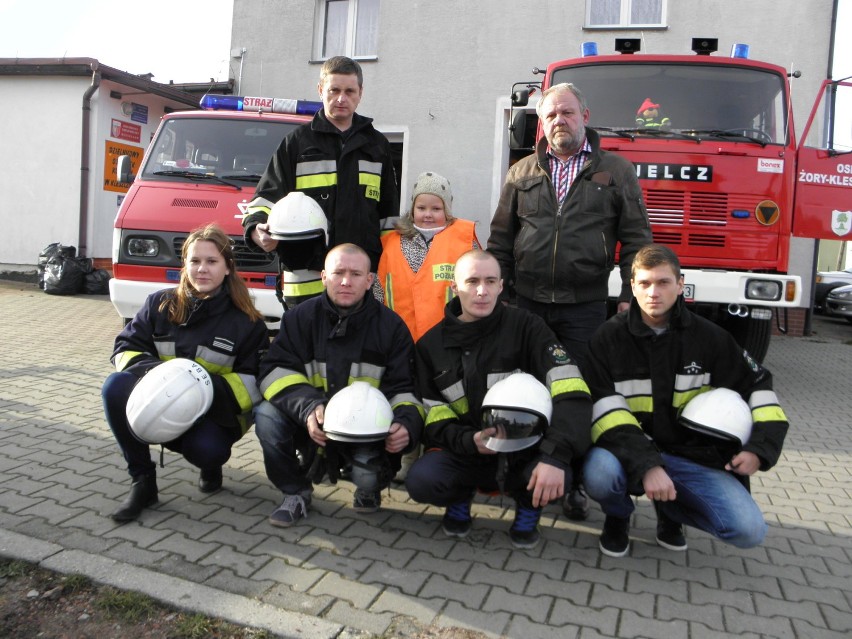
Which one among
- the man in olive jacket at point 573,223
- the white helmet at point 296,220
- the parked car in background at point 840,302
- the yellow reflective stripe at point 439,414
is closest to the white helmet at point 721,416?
the man in olive jacket at point 573,223

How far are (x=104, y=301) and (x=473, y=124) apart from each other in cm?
646

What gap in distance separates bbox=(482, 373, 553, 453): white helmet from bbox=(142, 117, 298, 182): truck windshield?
13.8 feet

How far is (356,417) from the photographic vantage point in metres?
3.00

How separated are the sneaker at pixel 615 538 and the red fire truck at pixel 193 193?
3338 mm

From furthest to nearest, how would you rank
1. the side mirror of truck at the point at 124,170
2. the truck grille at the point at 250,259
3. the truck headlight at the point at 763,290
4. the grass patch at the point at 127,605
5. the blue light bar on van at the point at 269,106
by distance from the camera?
the blue light bar on van at the point at 269,106, the side mirror of truck at the point at 124,170, the truck grille at the point at 250,259, the truck headlight at the point at 763,290, the grass patch at the point at 127,605

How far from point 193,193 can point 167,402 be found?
11.6ft

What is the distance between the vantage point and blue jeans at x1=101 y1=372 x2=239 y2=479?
3.30 m

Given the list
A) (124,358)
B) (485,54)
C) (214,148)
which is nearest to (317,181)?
(124,358)

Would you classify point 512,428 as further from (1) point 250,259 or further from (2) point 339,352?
(1) point 250,259

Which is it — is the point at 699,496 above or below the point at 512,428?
below

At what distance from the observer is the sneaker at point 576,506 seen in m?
3.66

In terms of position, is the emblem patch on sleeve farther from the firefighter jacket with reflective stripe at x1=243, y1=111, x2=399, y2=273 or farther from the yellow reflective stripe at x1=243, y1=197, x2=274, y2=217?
the yellow reflective stripe at x1=243, y1=197, x2=274, y2=217

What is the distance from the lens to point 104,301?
11352 mm

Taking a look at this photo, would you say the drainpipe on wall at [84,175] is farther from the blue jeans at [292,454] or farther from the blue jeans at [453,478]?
the blue jeans at [453,478]
